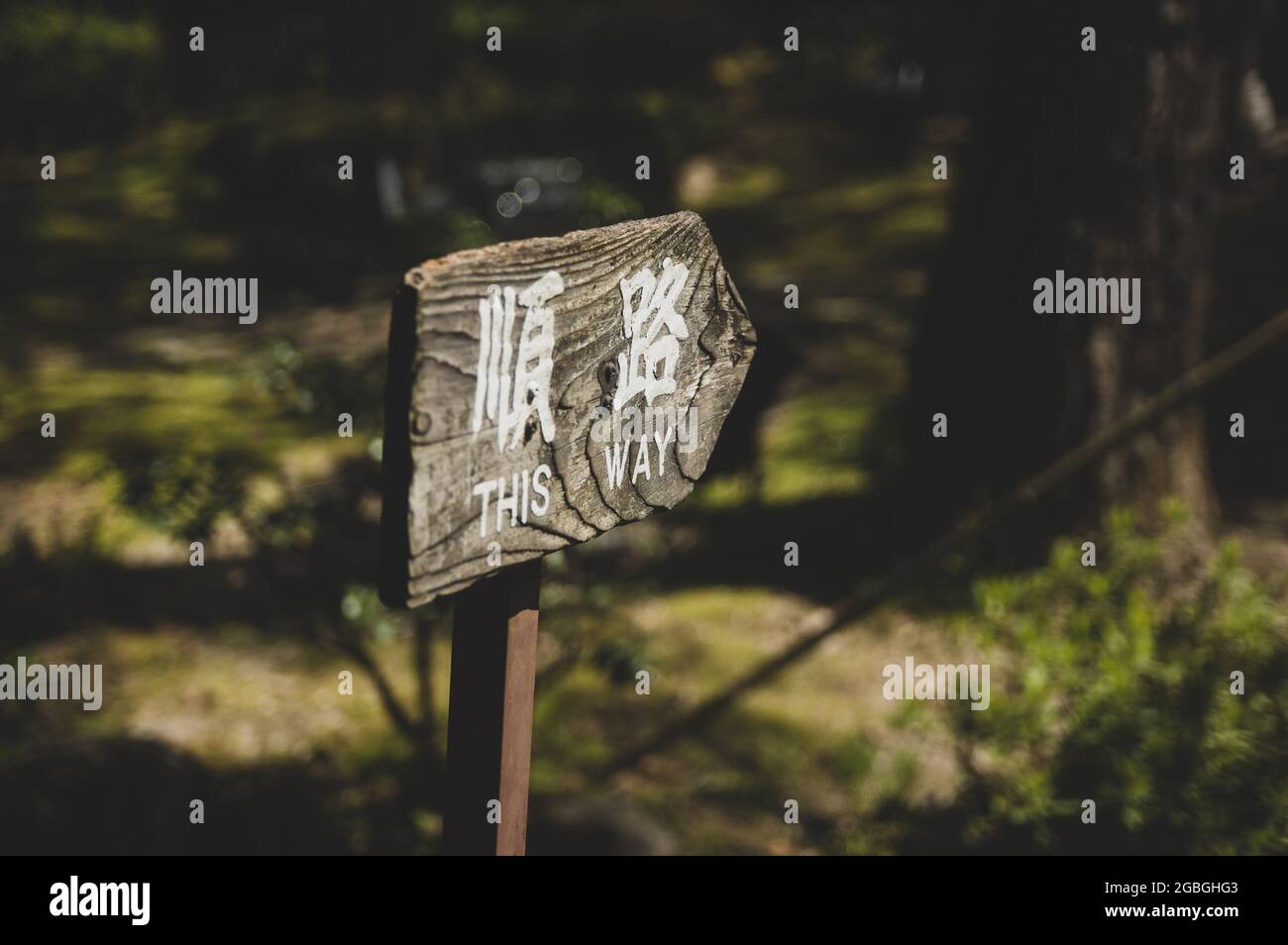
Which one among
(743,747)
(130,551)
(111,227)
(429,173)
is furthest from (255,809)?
(111,227)

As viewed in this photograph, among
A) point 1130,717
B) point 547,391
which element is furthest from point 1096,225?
point 547,391

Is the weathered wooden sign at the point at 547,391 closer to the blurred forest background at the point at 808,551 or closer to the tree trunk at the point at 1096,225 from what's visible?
the blurred forest background at the point at 808,551

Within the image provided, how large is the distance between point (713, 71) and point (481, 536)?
15.4 metres

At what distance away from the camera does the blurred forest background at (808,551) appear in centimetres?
339

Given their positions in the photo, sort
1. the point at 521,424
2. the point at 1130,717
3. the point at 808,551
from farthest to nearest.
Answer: the point at 808,551, the point at 1130,717, the point at 521,424

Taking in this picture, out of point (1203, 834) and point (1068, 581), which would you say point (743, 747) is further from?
point (1203, 834)

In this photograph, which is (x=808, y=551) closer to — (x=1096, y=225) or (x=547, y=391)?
(x=1096, y=225)

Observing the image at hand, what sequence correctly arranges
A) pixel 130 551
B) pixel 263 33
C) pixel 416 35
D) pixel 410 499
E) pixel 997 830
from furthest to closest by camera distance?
pixel 263 33 < pixel 416 35 < pixel 130 551 < pixel 997 830 < pixel 410 499

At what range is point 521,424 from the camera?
1.60 meters

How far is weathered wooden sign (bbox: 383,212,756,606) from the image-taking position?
4.72ft

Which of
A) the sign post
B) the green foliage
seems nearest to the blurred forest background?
the green foliage

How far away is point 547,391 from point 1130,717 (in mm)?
2272

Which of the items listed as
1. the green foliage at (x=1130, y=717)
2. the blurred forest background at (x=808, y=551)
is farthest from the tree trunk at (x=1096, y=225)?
the green foliage at (x=1130, y=717)

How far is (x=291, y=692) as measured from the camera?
497 centimetres
